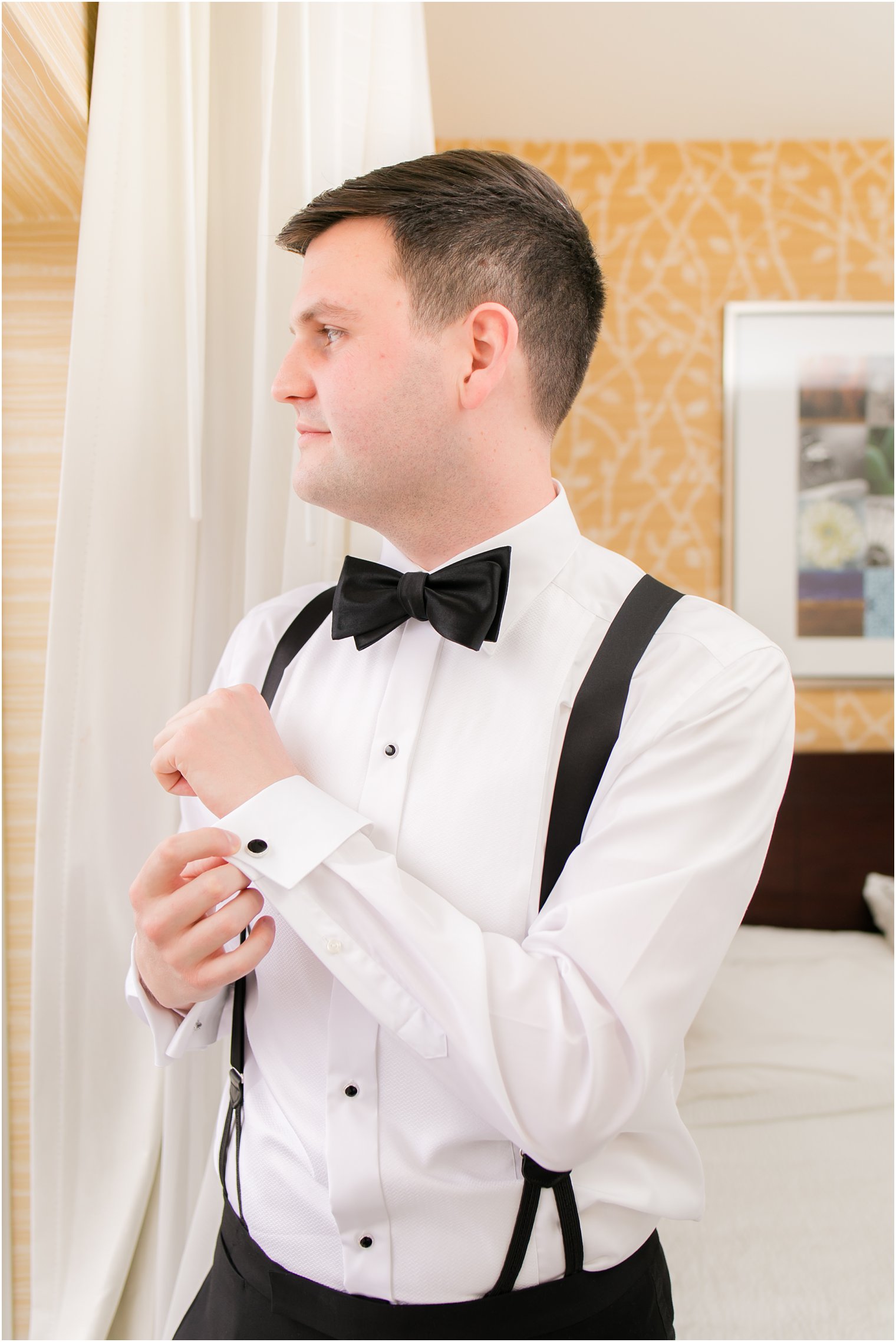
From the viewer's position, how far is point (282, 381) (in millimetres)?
994

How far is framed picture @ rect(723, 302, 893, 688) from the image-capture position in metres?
2.81

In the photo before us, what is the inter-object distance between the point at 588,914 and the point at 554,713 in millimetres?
225

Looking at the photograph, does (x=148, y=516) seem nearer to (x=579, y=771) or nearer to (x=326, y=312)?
(x=326, y=312)

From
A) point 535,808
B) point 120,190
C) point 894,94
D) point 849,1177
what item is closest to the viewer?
point 535,808

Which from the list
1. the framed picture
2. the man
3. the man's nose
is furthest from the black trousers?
the framed picture

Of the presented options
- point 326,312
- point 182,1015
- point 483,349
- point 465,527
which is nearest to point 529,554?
point 465,527

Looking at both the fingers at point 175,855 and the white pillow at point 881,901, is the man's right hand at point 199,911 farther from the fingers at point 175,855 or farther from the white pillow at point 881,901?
the white pillow at point 881,901

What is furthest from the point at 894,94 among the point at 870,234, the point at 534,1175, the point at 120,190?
the point at 534,1175

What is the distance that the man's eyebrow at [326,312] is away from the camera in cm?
97

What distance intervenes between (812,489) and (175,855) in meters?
2.53

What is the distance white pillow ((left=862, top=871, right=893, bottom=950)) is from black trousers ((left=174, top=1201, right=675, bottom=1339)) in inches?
76.2

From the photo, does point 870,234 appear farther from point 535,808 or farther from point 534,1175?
point 534,1175

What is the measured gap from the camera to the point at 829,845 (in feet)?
9.25

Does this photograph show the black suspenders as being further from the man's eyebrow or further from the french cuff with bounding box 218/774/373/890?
the man's eyebrow
